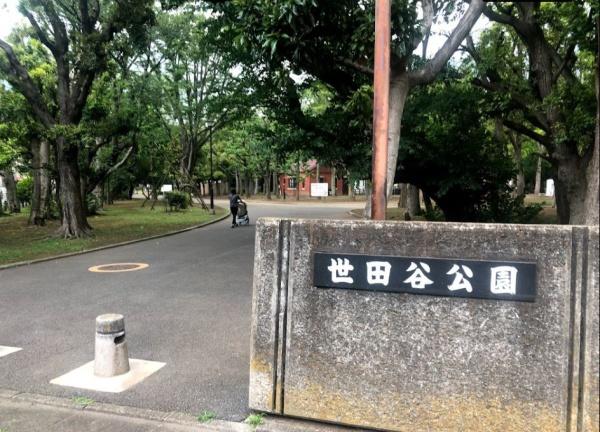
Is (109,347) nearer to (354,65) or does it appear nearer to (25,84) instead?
(354,65)

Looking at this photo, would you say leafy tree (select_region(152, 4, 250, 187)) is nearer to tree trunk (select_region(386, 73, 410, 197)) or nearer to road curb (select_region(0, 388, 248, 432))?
tree trunk (select_region(386, 73, 410, 197))

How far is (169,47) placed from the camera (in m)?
25.4

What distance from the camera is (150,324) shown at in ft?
22.2

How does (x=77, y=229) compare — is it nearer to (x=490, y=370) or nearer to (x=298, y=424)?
(x=298, y=424)

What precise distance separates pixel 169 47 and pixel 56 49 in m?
9.91

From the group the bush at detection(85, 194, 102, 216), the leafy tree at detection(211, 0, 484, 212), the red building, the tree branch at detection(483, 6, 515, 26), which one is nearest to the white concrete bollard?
the leafy tree at detection(211, 0, 484, 212)

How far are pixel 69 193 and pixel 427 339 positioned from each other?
15837 millimetres

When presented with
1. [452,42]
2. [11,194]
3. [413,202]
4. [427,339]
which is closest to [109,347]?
[427,339]

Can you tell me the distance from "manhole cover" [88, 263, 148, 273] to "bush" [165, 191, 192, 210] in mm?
19794

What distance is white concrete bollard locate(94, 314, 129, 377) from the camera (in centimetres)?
480

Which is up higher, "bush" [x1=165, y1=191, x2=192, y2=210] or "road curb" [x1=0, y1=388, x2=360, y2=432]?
"bush" [x1=165, y1=191, x2=192, y2=210]

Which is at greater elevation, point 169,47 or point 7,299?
point 169,47

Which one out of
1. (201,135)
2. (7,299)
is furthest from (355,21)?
(201,135)

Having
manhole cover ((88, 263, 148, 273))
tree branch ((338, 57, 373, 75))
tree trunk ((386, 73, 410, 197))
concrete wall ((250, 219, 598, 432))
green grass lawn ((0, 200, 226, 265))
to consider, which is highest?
tree branch ((338, 57, 373, 75))
